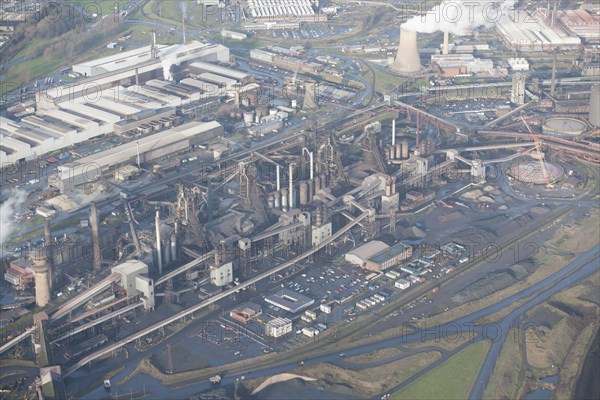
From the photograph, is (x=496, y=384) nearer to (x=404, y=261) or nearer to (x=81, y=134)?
(x=404, y=261)

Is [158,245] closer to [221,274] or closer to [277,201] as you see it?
[221,274]

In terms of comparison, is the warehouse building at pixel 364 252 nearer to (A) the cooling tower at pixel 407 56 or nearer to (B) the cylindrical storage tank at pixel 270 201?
(B) the cylindrical storage tank at pixel 270 201

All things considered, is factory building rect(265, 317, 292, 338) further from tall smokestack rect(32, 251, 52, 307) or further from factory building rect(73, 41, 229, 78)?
factory building rect(73, 41, 229, 78)

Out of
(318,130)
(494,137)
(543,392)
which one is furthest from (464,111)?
(543,392)

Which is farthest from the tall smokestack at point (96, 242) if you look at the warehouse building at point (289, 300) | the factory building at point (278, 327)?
the factory building at point (278, 327)

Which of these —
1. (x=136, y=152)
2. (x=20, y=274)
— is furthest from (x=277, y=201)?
(x=20, y=274)
